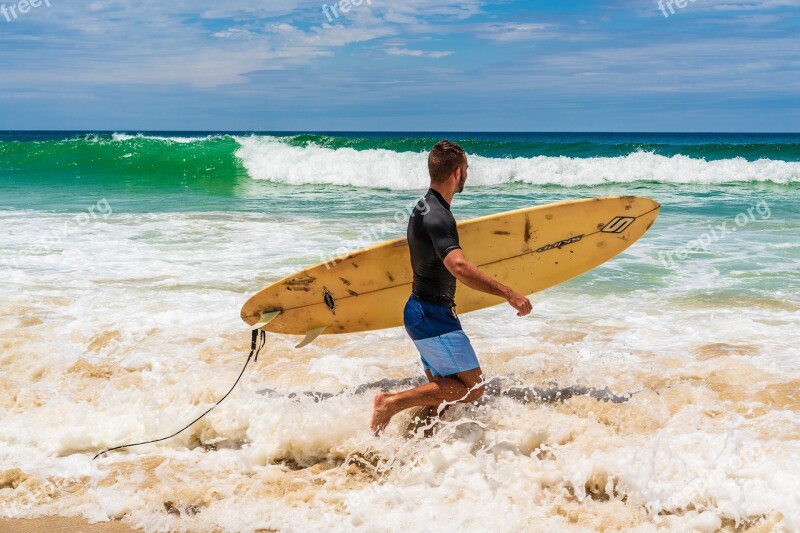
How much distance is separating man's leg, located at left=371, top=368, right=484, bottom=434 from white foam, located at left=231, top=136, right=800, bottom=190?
17.0 meters

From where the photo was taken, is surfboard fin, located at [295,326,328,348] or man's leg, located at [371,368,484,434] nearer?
man's leg, located at [371,368,484,434]

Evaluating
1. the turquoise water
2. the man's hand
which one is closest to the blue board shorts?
the man's hand

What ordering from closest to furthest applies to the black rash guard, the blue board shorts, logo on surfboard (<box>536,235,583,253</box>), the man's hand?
the man's hand, the black rash guard, the blue board shorts, logo on surfboard (<box>536,235,583,253</box>)

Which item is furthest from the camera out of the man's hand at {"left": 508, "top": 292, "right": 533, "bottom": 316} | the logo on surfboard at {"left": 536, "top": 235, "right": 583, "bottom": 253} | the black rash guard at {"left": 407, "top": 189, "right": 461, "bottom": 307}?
the logo on surfboard at {"left": 536, "top": 235, "right": 583, "bottom": 253}

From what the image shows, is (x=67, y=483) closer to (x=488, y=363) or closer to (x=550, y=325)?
(x=488, y=363)

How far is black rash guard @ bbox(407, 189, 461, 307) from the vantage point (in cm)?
309

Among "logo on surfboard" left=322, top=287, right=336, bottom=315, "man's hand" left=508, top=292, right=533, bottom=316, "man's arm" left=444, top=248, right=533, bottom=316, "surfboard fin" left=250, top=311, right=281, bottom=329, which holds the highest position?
"man's arm" left=444, top=248, right=533, bottom=316

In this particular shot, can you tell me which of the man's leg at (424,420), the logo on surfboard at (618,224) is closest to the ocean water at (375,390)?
the man's leg at (424,420)

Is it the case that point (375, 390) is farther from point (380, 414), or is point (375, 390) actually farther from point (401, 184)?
point (401, 184)

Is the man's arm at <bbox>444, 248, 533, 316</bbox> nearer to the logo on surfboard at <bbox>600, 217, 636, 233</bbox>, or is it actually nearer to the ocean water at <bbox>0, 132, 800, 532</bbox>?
the ocean water at <bbox>0, 132, 800, 532</bbox>

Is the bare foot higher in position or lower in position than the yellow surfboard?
lower

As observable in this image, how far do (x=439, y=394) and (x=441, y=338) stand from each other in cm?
27

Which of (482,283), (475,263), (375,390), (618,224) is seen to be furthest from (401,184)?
(482,283)

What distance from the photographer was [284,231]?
34.3ft
